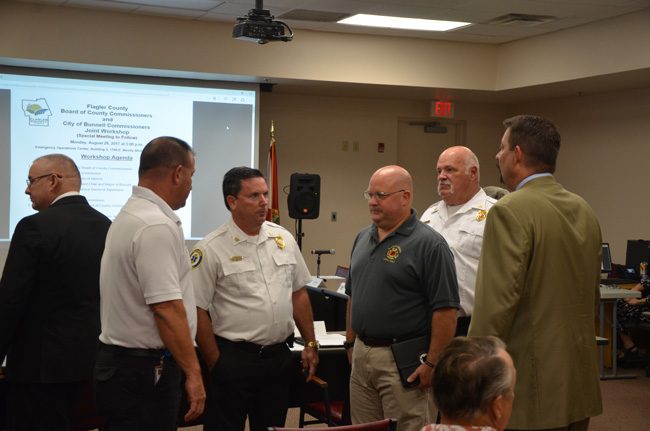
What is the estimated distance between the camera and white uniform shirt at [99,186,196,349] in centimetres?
283

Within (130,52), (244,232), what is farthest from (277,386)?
(130,52)

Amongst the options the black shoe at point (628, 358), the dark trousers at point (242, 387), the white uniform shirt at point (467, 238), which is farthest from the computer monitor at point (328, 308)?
the black shoe at point (628, 358)

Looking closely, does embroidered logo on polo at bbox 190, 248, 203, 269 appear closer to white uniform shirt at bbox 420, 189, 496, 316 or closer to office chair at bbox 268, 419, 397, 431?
office chair at bbox 268, 419, 397, 431

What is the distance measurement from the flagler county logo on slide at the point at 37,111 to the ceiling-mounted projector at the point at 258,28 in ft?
8.59

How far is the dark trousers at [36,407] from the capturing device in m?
3.37

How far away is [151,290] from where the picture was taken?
111 inches

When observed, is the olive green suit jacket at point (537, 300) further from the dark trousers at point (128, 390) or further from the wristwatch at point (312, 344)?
the wristwatch at point (312, 344)

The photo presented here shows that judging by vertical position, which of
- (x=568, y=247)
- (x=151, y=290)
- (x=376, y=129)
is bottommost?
(x=151, y=290)

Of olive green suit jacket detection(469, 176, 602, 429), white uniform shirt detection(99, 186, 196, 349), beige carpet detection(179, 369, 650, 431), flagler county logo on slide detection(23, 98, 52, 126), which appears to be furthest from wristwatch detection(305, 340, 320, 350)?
flagler county logo on slide detection(23, 98, 52, 126)

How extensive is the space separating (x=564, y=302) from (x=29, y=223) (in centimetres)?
203

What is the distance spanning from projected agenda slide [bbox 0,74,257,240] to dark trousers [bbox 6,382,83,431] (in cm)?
484

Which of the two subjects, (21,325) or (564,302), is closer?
(564,302)

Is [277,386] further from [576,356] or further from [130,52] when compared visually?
[130,52]

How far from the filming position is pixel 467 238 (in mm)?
3924
